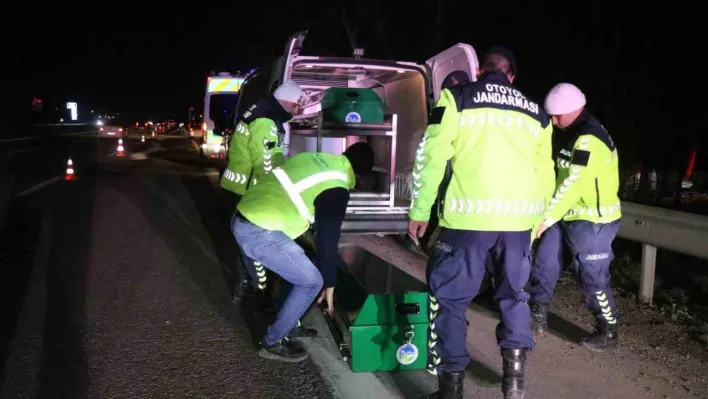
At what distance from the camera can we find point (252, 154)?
5.39m

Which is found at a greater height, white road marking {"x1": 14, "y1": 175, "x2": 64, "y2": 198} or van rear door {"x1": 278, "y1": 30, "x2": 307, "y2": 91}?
van rear door {"x1": 278, "y1": 30, "x2": 307, "y2": 91}

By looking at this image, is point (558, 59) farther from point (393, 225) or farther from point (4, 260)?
point (4, 260)

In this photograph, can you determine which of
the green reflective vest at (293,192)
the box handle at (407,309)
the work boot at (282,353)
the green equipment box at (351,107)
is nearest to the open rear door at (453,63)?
the green equipment box at (351,107)

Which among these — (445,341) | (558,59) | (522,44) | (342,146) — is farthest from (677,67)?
(445,341)

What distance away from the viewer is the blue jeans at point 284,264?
415cm

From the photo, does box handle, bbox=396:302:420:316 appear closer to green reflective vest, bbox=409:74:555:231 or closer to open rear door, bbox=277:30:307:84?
green reflective vest, bbox=409:74:555:231

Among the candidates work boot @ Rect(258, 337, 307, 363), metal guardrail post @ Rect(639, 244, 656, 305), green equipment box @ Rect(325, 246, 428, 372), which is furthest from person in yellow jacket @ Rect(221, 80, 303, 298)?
Result: metal guardrail post @ Rect(639, 244, 656, 305)

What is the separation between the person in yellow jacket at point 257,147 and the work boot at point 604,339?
2651 millimetres

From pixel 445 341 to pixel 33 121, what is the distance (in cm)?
8029

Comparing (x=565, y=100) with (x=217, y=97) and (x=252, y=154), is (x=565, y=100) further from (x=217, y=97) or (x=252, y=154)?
(x=217, y=97)

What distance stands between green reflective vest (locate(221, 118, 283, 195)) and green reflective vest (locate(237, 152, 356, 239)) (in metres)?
0.99

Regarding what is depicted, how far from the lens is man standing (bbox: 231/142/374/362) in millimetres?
4078

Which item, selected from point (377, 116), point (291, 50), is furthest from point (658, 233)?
point (291, 50)

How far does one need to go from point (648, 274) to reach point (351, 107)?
11.6 ft
